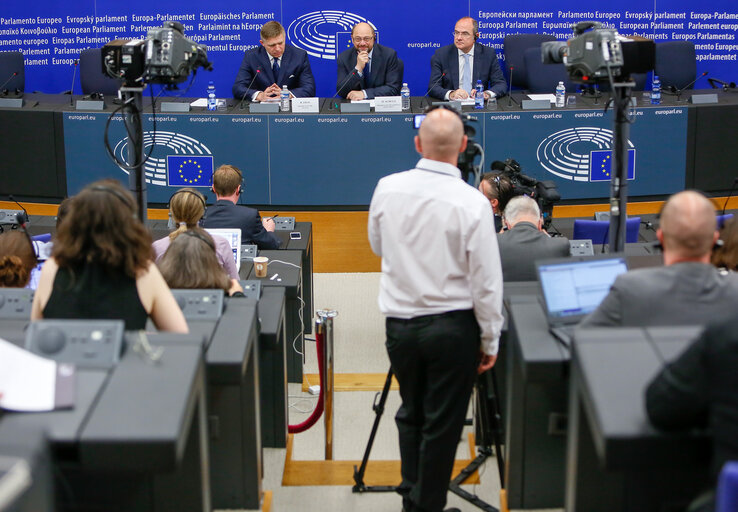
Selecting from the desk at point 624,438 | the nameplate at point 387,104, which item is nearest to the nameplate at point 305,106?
the nameplate at point 387,104

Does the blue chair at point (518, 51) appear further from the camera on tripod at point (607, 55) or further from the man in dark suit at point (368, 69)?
the camera on tripod at point (607, 55)

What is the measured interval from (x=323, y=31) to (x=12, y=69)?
2.99m

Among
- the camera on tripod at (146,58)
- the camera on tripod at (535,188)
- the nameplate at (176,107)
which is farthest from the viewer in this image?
the nameplate at (176,107)

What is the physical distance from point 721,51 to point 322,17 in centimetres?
419

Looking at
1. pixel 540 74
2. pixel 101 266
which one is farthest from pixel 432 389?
pixel 540 74

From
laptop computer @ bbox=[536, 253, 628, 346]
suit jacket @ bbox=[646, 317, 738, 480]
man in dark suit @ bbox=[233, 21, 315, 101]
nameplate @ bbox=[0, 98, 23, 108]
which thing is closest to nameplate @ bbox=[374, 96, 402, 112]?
man in dark suit @ bbox=[233, 21, 315, 101]

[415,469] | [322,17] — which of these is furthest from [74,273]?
[322,17]

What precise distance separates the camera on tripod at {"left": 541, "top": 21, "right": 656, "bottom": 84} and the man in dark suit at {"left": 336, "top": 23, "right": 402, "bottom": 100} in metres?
3.71

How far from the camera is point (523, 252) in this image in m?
3.98

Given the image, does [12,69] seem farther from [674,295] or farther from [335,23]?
[674,295]

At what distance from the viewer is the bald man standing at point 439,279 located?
2.96 metres

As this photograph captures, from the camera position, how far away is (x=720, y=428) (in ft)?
6.52

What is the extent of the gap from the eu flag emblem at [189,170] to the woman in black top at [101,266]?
4.65m

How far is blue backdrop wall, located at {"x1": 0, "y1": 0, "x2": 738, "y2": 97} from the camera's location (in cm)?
923
